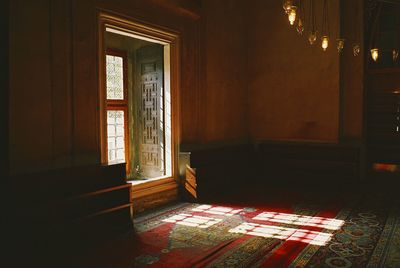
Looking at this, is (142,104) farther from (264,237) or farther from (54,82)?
(264,237)

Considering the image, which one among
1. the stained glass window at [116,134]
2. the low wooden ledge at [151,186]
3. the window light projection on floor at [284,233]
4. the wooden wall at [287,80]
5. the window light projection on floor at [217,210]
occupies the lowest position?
the window light projection on floor at [284,233]

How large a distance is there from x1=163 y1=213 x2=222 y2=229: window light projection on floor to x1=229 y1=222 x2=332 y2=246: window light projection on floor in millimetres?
426

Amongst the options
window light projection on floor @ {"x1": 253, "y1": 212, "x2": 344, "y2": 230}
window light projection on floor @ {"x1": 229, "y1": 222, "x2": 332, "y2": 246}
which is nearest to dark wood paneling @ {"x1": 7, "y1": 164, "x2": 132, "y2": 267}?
window light projection on floor @ {"x1": 229, "y1": 222, "x2": 332, "y2": 246}

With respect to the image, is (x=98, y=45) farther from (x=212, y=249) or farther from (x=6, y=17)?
(x=212, y=249)

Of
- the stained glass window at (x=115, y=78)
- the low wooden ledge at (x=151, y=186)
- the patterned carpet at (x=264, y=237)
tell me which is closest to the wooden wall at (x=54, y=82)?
the low wooden ledge at (x=151, y=186)

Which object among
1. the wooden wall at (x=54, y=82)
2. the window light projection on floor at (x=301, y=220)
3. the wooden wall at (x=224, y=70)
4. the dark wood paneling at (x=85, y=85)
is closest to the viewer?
the wooden wall at (x=54, y=82)

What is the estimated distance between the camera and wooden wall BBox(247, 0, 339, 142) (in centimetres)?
783

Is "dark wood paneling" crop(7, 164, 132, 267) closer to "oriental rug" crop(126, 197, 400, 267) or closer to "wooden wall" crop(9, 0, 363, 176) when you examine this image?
"wooden wall" crop(9, 0, 363, 176)

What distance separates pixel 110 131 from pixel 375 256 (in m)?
5.79

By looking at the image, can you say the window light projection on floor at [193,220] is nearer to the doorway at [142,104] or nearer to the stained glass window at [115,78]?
the doorway at [142,104]

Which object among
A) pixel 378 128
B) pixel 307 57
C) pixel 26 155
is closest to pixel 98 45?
pixel 26 155

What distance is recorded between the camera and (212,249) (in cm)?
406

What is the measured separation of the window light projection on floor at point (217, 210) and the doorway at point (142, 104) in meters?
0.94

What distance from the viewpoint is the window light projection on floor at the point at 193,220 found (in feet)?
A: 16.6
